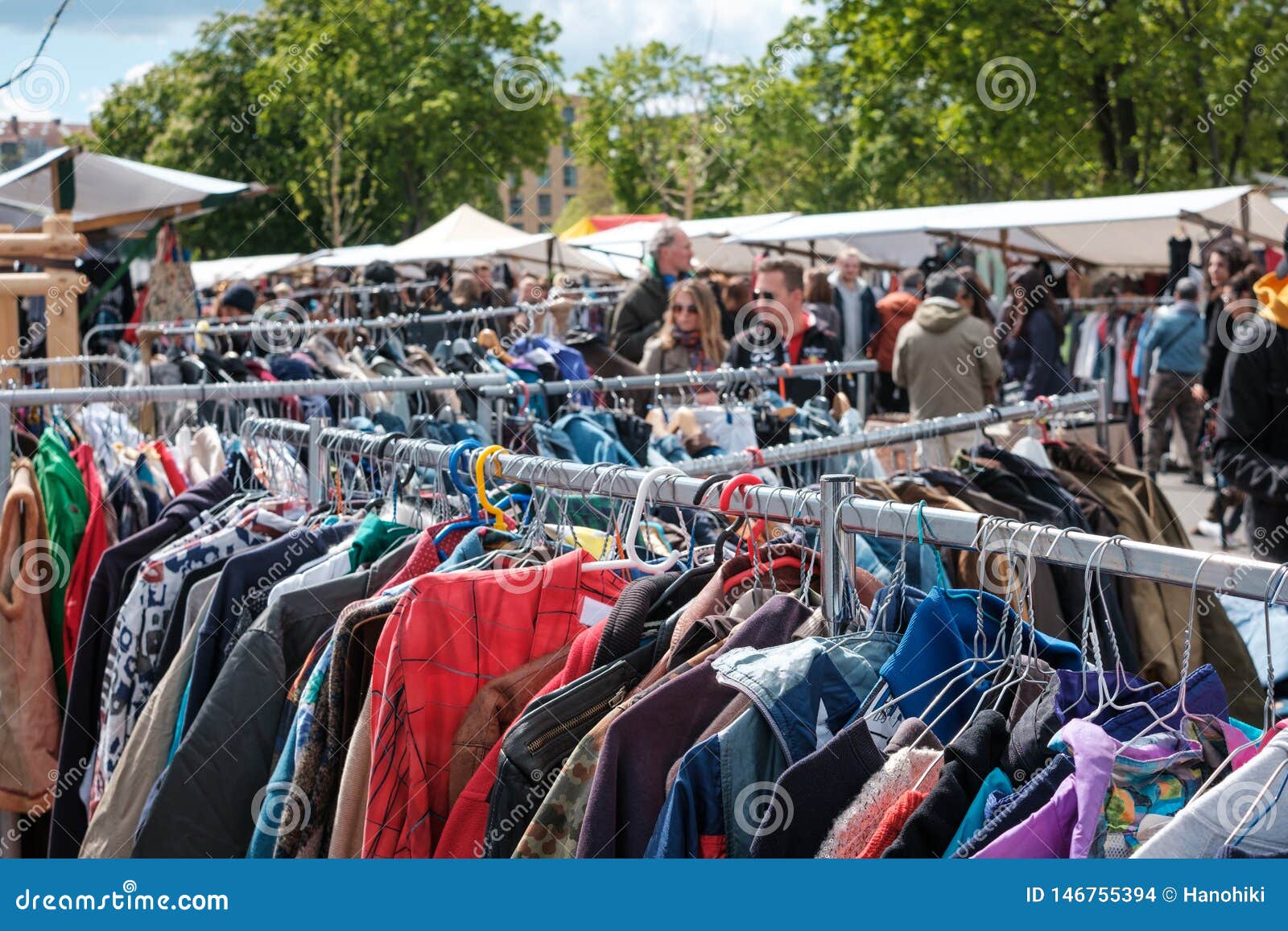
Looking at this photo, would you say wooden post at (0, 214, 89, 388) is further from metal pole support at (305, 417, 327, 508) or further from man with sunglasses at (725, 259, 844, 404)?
man with sunglasses at (725, 259, 844, 404)

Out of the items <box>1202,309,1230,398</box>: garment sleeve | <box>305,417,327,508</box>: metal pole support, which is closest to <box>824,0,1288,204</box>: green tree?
<box>1202,309,1230,398</box>: garment sleeve

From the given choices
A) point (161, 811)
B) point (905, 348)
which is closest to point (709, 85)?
point (905, 348)

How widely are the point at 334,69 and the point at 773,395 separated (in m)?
30.4

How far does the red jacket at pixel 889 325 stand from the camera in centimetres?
995

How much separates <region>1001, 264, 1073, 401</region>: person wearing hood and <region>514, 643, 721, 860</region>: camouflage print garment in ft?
30.0

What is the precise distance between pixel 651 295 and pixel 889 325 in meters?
3.73

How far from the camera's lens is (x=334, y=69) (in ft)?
106

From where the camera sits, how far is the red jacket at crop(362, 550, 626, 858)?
187 centimetres

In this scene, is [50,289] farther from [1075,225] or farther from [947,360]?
[1075,225]

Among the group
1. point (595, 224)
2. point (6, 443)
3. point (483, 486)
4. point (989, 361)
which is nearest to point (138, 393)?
point (6, 443)

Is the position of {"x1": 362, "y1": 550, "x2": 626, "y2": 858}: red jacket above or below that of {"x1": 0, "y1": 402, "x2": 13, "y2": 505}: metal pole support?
below

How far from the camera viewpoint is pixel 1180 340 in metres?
9.91

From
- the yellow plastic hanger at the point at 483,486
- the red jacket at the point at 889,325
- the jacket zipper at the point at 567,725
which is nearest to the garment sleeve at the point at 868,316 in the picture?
the red jacket at the point at 889,325
